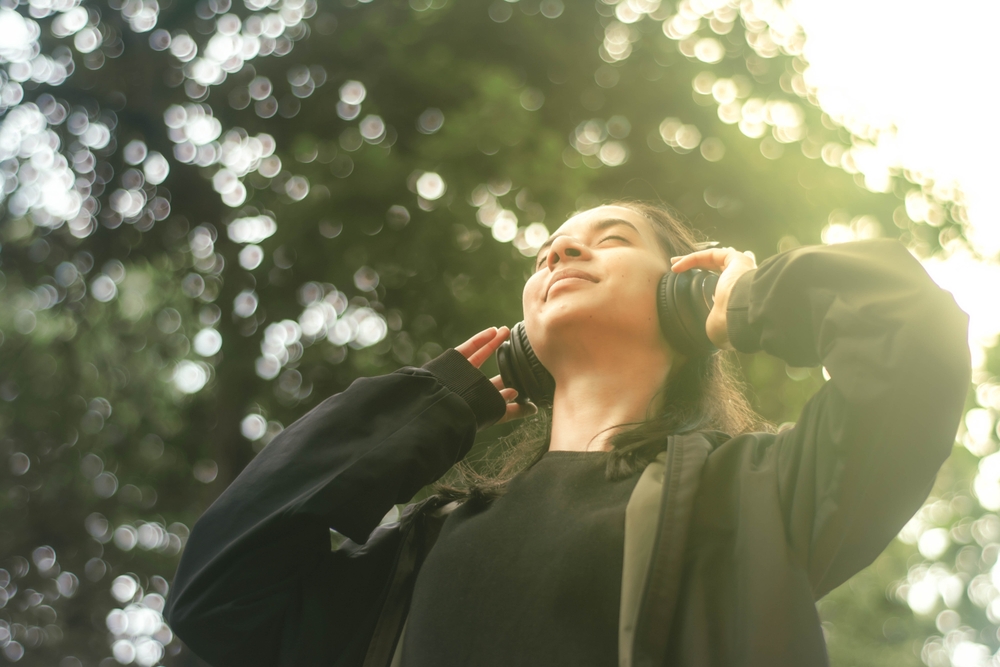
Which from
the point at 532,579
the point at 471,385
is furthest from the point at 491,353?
the point at 532,579

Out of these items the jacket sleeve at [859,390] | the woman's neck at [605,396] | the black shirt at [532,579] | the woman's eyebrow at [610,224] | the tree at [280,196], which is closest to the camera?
the jacket sleeve at [859,390]

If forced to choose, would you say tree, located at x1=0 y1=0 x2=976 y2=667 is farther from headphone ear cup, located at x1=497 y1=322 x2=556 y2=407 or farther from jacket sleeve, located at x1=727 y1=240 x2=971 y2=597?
jacket sleeve, located at x1=727 y1=240 x2=971 y2=597

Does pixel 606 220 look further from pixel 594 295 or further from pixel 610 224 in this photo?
pixel 594 295

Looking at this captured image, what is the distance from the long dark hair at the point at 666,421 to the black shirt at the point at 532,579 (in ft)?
0.20

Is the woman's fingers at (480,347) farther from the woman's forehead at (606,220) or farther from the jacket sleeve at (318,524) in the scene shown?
the woman's forehead at (606,220)

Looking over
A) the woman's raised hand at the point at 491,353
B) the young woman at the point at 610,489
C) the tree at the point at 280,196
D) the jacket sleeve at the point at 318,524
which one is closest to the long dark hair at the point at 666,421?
the young woman at the point at 610,489

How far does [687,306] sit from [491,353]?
2.06 feet

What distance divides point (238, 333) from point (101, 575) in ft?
9.31

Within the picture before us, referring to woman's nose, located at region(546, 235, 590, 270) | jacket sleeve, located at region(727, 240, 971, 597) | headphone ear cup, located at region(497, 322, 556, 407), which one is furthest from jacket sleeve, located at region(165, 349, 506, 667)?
jacket sleeve, located at region(727, 240, 971, 597)

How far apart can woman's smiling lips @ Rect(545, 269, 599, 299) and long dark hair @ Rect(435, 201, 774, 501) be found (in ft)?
1.13

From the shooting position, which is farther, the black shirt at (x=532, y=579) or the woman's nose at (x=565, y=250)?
the woman's nose at (x=565, y=250)

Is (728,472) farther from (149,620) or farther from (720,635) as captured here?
(149,620)

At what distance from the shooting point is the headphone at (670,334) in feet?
5.85

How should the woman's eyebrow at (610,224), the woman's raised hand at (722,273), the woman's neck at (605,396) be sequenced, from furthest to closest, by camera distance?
the woman's eyebrow at (610,224) < the woman's neck at (605,396) < the woman's raised hand at (722,273)
